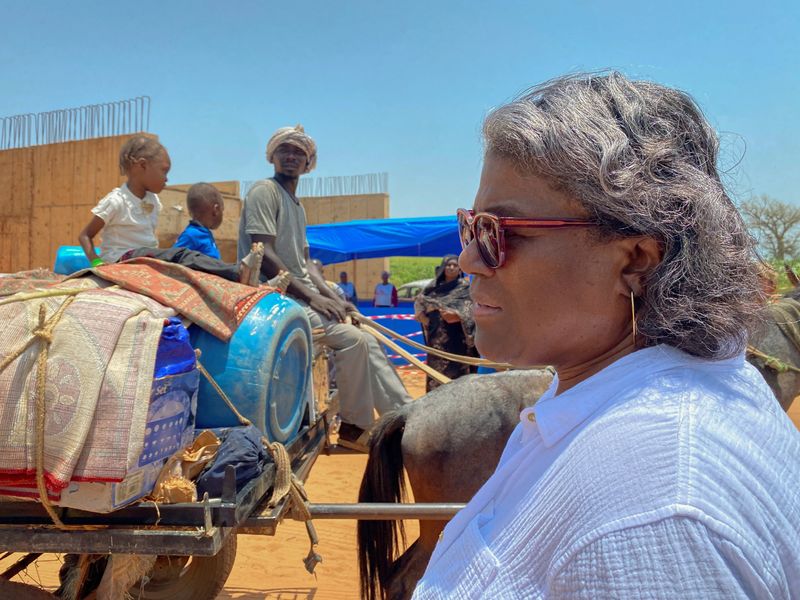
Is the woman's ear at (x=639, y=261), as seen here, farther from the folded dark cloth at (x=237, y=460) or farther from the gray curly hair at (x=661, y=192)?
the folded dark cloth at (x=237, y=460)

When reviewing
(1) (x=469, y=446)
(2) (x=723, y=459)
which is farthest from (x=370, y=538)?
(2) (x=723, y=459)

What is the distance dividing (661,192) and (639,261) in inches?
4.0

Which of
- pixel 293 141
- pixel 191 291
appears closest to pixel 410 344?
pixel 293 141

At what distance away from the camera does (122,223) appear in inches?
161

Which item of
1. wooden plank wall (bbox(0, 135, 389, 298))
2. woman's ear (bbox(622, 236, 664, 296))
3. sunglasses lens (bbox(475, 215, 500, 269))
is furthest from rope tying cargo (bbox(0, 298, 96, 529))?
wooden plank wall (bbox(0, 135, 389, 298))

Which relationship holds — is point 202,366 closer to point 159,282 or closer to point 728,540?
point 159,282

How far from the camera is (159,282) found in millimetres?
2506

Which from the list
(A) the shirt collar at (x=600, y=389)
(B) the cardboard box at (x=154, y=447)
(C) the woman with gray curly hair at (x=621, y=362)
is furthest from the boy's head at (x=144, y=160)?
(A) the shirt collar at (x=600, y=389)

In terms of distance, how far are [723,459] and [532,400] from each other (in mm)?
2502

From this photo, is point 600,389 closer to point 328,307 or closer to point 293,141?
point 328,307

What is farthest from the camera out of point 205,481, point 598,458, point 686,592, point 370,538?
point 370,538

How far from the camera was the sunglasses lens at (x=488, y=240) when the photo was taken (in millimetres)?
964

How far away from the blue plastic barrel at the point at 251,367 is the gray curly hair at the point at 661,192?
1.85 m

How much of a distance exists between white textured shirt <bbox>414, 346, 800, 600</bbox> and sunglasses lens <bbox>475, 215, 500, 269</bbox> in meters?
0.24
